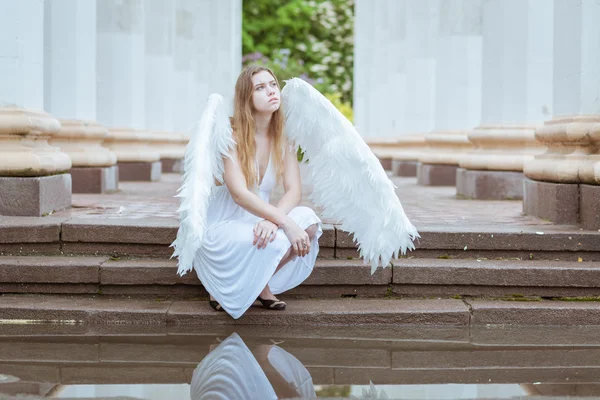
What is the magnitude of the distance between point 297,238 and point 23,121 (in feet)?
9.77

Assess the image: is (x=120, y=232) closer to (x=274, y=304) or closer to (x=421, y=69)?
(x=274, y=304)

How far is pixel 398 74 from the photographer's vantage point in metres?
19.5

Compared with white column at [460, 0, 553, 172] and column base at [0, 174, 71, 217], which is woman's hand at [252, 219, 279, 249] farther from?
white column at [460, 0, 553, 172]

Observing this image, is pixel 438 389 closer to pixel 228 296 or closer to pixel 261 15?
pixel 228 296

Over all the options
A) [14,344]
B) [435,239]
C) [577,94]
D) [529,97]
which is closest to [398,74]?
[529,97]

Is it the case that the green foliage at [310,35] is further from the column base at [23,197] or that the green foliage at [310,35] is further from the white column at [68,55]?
the column base at [23,197]

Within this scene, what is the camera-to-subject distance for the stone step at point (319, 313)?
5.29 meters

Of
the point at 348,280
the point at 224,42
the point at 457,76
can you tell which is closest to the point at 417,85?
the point at 457,76

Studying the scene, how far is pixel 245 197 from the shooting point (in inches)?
206

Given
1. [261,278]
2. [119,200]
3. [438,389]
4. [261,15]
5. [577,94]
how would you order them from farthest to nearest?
1. [261,15]
2. [119,200]
3. [577,94]
4. [261,278]
5. [438,389]

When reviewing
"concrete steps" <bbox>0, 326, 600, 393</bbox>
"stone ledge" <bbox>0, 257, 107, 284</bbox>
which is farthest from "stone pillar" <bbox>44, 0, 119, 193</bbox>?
"concrete steps" <bbox>0, 326, 600, 393</bbox>

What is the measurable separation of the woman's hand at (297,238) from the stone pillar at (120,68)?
26.5 ft

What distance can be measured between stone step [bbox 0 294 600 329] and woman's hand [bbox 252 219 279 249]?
46 cm

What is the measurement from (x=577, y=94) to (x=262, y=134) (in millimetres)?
2874
